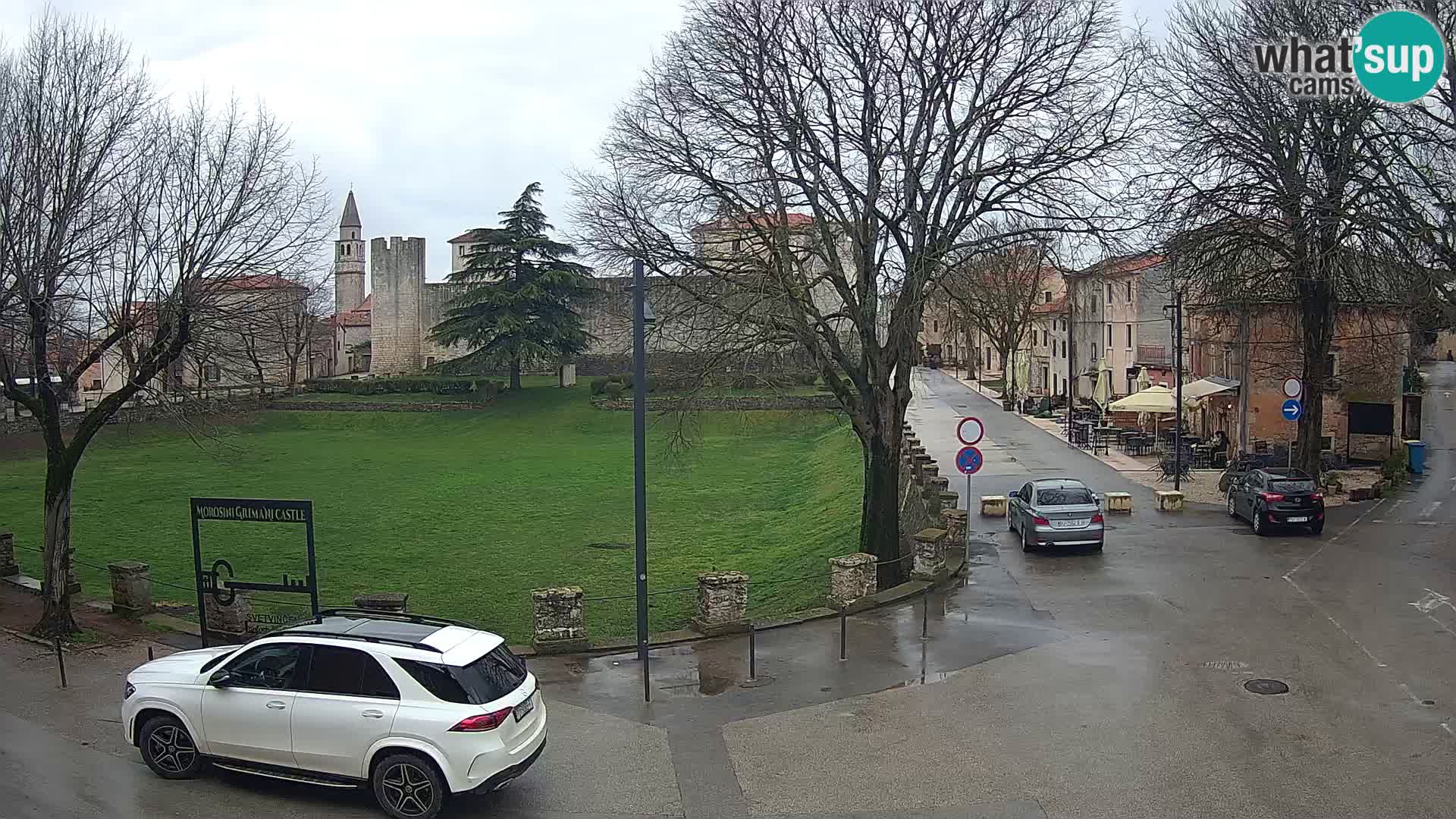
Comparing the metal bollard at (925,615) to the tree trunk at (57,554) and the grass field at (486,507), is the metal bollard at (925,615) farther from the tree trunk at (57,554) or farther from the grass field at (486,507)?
the tree trunk at (57,554)

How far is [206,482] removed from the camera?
3956 cm

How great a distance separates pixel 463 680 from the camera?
937cm

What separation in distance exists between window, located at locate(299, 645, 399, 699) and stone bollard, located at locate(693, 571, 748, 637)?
279 inches

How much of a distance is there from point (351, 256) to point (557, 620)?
4249 inches

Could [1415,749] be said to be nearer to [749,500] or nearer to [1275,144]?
[1275,144]

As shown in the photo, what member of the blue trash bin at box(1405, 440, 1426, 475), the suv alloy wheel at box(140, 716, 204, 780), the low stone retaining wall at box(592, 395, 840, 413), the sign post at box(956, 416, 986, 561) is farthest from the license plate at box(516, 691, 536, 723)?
the low stone retaining wall at box(592, 395, 840, 413)

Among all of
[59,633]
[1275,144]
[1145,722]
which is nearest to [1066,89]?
[1275,144]

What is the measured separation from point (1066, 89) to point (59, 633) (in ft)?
59.4

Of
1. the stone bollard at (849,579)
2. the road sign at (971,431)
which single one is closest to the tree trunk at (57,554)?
the stone bollard at (849,579)

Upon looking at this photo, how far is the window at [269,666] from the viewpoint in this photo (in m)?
9.85

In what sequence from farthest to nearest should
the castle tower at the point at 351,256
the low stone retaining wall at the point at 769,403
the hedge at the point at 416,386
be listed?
the castle tower at the point at 351,256 < the hedge at the point at 416,386 < the low stone retaining wall at the point at 769,403

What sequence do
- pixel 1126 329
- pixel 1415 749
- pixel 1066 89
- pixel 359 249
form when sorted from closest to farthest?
1. pixel 1415 749
2. pixel 1066 89
3. pixel 1126 329
4. pixel 359 249

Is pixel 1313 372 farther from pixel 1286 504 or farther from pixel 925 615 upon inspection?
pixel 925 615

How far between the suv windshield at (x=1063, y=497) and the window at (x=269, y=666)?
15844 mm
